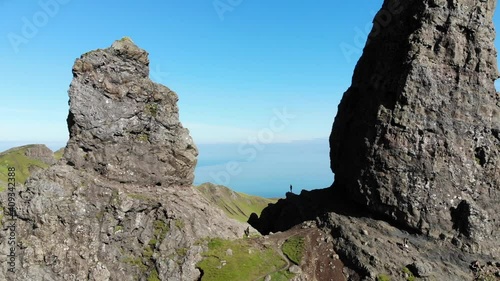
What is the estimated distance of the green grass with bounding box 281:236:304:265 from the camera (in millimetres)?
45062

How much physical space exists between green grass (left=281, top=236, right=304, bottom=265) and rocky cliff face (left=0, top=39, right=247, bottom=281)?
666 cm

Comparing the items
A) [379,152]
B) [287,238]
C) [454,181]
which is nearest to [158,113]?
[287,238]

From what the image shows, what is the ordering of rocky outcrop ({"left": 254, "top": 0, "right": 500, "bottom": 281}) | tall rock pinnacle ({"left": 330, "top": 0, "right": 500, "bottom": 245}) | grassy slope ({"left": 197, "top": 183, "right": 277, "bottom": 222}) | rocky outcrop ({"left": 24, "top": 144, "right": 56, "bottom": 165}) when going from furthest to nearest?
rocky outcrop ({"left": 24, "top": 144, "right": 56, "bottom": 165}) → grassy slope ({"left": 197, "top": 183, "right": 277, "bottom": 222}) → tall rock pinnacle ({"left": 330, "top": 0, "right": 500, "bottom": 245}) → rocky outcrop ({"left": 254, "top": 0, "right": 500, "bottom": 281})

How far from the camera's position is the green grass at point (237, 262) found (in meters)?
41.2

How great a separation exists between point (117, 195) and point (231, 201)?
12995 centimetres

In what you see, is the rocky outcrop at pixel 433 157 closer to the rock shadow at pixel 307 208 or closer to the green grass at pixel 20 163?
the rock shadow at pixel 307 208

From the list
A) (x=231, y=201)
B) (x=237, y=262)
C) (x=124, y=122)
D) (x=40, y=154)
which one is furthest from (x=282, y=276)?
(x=40, y=154)

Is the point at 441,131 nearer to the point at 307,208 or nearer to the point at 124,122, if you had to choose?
the point at 307,208

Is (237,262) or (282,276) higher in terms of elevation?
(237,262)

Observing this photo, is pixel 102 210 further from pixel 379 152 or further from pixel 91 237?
pixel 379 152

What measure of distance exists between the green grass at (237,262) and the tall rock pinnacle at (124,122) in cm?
1159

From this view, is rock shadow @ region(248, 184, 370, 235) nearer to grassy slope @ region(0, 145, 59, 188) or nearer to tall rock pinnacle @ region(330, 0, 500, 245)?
tall rock pinnacle @ region(330, 0, 500, 245)

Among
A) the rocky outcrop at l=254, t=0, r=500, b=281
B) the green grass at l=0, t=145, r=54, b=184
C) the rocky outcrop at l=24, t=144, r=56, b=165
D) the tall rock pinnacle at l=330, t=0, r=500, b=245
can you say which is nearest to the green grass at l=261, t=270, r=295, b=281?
the rocky outcrop at l=254, t=0, r=500, b=281

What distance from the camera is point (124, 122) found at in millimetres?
46781
